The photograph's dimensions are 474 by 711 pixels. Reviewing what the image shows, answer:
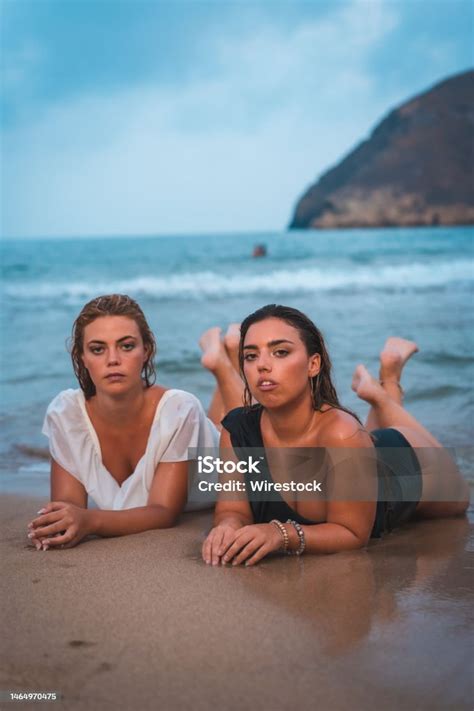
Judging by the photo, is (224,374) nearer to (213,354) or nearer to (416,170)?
(213,354)

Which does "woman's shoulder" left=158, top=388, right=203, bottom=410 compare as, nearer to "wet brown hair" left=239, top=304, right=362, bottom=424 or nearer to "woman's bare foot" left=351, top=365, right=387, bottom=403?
"wet brown hair" left=239, top=304, right=362, bottom=424

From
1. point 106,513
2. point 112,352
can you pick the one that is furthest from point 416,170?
point 106,513

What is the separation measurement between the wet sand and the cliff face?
5449 centimetres

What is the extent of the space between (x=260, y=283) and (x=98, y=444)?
1569cm

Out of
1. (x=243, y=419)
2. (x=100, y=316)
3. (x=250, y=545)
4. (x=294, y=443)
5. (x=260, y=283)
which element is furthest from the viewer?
(x=260, y=283)

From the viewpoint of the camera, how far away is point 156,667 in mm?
2152

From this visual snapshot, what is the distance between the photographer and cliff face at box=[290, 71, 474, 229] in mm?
55750

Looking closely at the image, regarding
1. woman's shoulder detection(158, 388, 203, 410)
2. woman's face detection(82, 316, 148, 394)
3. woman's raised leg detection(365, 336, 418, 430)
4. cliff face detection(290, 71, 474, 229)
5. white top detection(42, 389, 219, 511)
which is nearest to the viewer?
woman's face detection(82, 316, 148, 394)

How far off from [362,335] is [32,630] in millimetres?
8629

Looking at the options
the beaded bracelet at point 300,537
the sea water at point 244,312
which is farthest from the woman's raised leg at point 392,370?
the beaded bracelet at point 300,537

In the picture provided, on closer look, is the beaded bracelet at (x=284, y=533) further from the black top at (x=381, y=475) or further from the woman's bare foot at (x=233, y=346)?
the woman's bare foot at (x=233, y=346)

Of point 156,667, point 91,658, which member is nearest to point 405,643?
point 156,667

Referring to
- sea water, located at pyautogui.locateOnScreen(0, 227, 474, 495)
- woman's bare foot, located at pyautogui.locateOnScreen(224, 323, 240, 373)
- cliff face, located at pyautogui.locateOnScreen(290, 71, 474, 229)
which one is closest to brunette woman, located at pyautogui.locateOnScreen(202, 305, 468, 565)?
woman's bare foot, located at pyautogui.locateOnScreen(224, 323, 240, 373)

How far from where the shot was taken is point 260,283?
63.2 feet
